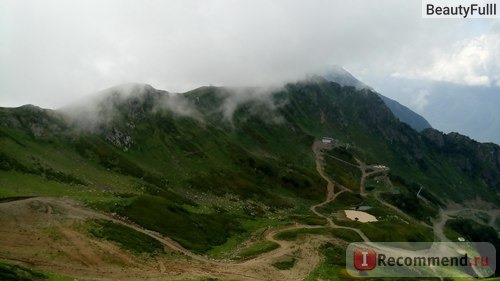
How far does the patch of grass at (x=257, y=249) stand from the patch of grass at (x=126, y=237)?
68.3ft

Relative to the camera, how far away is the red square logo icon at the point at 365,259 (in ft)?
369

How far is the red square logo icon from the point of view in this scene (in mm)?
112562

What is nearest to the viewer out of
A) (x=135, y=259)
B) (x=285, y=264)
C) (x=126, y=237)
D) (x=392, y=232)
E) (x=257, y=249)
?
(x=135, y=259)

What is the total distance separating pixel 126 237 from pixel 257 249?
3533 cm

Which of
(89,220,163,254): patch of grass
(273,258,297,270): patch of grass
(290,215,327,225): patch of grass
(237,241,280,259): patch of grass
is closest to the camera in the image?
(89,220,163,254): patch of grass

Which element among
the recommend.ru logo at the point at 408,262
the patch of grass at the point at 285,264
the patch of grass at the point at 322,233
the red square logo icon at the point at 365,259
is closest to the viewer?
the patch of grass at the point at 285,264

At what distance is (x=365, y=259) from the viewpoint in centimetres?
11600

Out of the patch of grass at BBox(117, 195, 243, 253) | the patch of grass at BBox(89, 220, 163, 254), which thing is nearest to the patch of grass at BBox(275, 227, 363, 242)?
the patch of grass at BBox(117, 195, 243, 253)

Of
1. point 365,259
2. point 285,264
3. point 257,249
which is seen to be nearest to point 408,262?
point 365,259

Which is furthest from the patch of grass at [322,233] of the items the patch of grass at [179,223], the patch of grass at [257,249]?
the patch of grass at [179,223]

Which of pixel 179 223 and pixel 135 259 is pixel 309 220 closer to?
pixel 179 223

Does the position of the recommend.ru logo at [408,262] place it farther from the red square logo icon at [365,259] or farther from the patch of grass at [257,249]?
the patch of grass at [257,249]

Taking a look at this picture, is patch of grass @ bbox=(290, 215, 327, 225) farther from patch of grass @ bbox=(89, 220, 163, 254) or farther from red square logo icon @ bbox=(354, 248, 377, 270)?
patch of grass @ bbox=(89, 220, 163, 254)

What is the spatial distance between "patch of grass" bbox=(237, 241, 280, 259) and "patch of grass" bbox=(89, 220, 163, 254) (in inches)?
820
